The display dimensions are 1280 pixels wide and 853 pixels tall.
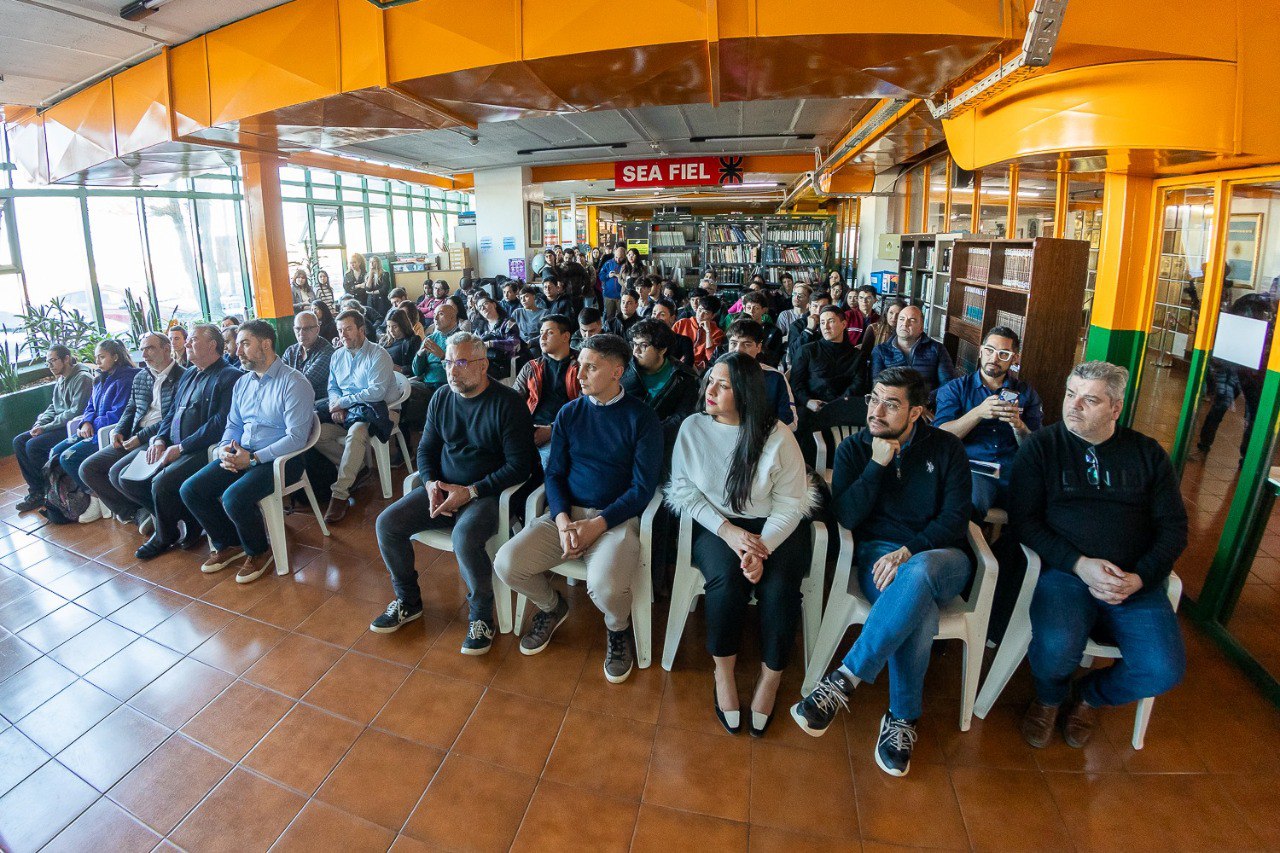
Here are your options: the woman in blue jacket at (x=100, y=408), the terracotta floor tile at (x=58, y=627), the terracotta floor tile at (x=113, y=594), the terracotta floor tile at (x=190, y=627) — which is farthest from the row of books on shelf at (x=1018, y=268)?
the woman in blue jacket at (x=100, y=408)

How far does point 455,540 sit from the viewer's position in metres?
2.63

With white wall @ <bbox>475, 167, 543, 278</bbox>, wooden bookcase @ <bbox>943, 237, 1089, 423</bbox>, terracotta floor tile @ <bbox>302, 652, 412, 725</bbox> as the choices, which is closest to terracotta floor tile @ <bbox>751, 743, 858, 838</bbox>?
terracotta floor tile @ <bbox>302, 652, 412, 725</bbox>

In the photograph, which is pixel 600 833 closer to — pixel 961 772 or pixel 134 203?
pixel 961 772

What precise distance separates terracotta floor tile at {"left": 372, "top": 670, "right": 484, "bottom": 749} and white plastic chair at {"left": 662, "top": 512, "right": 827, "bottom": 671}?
2.66 feet

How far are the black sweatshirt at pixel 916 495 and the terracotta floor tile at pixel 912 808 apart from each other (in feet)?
2.37

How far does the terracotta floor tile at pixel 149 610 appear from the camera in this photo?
2.91 meters

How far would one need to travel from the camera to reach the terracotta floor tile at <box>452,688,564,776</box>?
83.1 inches

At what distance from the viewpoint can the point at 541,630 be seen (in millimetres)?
2676

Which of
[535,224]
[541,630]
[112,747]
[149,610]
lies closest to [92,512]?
[149,610]

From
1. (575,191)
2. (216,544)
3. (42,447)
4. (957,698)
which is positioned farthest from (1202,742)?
(575,191)

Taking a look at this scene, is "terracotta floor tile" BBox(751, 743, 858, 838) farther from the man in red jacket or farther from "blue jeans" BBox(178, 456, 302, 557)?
"blue jeans" BBox(178, 456, 302, 557)

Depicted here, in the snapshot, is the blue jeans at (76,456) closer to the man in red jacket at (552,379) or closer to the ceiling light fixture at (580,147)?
the man in red jacket at (552,379)

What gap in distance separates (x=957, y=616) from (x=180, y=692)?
286cm

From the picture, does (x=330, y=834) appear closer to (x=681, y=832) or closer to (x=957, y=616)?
(x=681, y=832)
